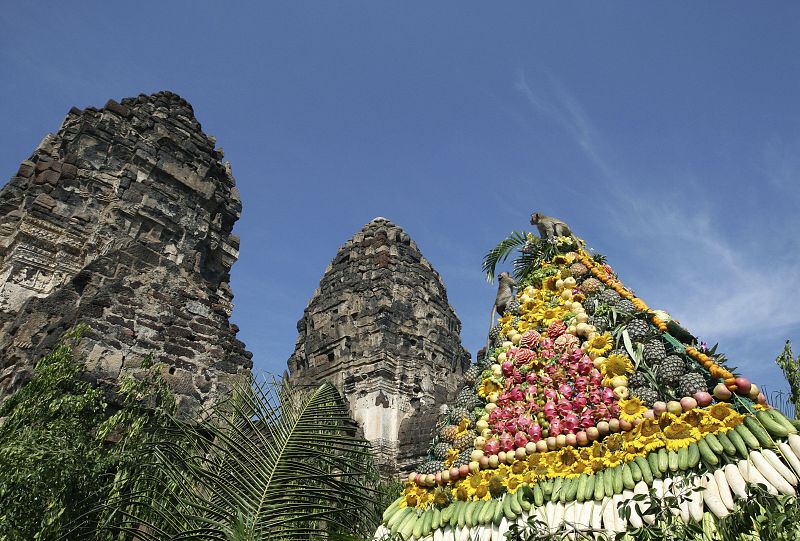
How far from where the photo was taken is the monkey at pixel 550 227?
5.05 meters

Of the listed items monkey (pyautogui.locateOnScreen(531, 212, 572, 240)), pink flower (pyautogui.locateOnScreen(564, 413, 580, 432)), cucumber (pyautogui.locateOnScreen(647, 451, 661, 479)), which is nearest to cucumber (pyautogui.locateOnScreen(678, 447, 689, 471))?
cucumber (pyautogui.locateOnScreen(647, 451, 661, 479))

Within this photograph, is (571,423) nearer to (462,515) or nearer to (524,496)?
(524,496)

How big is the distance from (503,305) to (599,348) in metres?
1.55

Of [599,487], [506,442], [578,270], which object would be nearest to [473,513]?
[506,442]

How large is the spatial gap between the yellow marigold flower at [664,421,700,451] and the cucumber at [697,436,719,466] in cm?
5

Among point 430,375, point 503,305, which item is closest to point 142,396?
point 503,305

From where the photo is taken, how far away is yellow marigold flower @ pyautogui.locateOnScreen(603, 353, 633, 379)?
11.3 feet

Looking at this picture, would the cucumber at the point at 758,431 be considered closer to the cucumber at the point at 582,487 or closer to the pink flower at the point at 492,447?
the cucumber at the point at 582,487

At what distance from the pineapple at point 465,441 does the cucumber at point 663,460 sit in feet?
4.63

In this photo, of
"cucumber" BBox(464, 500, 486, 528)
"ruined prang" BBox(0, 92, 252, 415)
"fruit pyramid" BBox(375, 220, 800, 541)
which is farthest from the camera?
"ruined prang" BBox(0, 92, 252, 415)

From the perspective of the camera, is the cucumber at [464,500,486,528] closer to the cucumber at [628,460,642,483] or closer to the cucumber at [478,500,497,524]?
the cucumber at [478,500,497,524]

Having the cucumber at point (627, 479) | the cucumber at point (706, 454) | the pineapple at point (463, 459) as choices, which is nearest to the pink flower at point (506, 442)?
the pineapple at point (463, 459)

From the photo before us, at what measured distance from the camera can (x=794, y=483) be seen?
2383 millimetres

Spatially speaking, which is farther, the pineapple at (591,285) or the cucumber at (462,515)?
the pineapple at (591,285)
